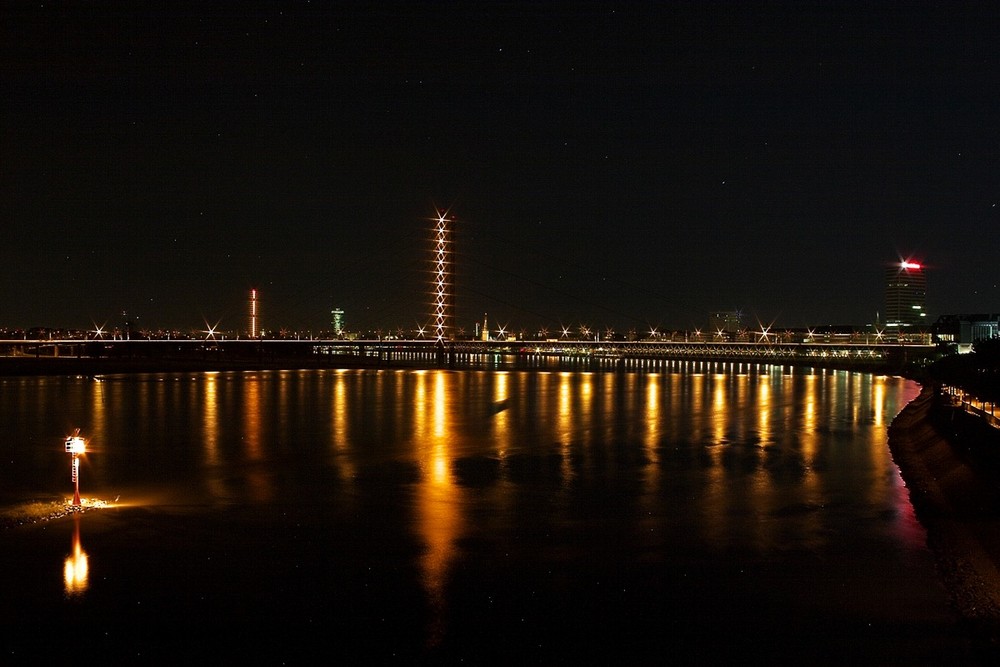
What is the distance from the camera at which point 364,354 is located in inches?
4065

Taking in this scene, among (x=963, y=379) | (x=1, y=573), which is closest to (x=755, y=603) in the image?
(x=1, y=573)

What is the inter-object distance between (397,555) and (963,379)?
88.2 feet

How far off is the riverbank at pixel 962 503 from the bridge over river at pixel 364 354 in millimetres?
40451

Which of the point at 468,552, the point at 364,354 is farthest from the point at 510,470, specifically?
the point at 364,354

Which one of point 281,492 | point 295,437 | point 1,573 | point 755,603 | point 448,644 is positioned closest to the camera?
point 448,644

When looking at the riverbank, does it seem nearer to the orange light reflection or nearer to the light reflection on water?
the light reflection on water

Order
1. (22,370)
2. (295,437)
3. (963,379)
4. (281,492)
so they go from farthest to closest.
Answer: (22,370)
(963,379)
(295,437)
(281,492)

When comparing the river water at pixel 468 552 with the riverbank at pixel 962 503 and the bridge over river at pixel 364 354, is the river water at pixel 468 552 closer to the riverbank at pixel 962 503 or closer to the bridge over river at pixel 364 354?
the riverbank at pixel 962 503

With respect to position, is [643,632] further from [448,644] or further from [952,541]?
[952,541]

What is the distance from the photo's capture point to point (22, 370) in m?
52.0

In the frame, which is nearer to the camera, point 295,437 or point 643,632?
point 643,632

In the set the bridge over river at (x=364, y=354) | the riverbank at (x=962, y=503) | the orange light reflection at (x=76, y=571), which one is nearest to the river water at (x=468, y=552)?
the orange light reflection at (x=76, y=571)

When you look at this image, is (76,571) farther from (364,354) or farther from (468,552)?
(364,354)

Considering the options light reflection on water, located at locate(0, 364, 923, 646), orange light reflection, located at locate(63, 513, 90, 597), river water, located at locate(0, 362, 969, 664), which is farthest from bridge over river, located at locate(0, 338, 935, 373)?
orange light reflection, located at locate(63, 513, 90, 597)
